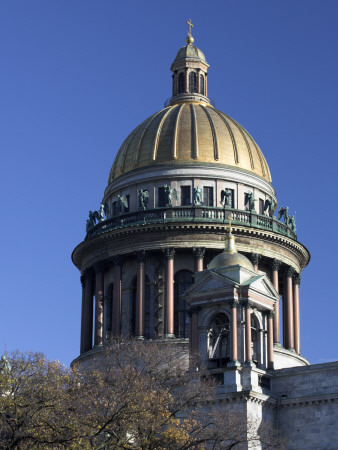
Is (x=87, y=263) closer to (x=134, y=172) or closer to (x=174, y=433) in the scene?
(x=134, y=172)

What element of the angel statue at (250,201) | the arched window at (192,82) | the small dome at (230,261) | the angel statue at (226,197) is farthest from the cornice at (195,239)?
the arched window at (192,82)

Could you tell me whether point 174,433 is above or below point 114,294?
below

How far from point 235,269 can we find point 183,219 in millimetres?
17313

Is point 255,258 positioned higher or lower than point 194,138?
lower

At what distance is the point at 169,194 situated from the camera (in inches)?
3278

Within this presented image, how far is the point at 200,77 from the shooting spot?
93.4 metres

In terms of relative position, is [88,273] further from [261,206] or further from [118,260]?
[261,206]

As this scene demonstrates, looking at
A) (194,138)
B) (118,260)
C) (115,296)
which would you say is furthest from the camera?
(194,138)

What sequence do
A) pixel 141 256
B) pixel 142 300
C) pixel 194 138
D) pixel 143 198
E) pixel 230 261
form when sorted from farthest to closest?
pixel 194 138
pixel 143 198
pixel 141 256
pixel 142 300
pixel 230 261

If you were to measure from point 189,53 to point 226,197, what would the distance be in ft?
52.7

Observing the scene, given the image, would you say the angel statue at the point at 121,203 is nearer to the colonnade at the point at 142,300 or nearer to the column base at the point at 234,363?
the colonnade at the point at 142,300

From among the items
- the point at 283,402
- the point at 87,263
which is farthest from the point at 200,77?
the point at 283,402

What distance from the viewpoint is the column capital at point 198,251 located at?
80.4m

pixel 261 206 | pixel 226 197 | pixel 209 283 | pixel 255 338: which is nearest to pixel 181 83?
pixel 261 206
